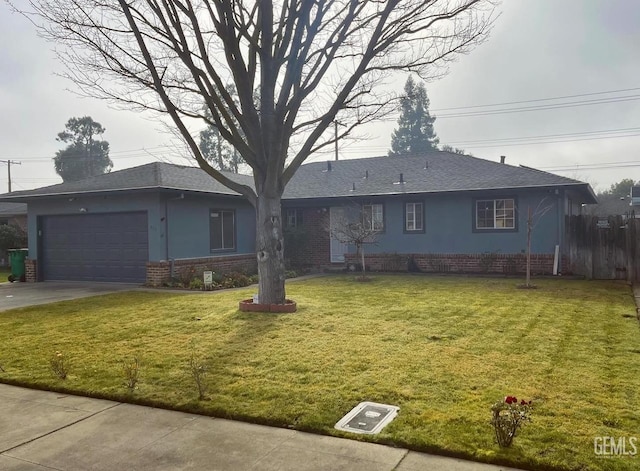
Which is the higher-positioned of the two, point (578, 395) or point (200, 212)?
point (200, 212)

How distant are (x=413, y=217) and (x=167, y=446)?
14620 millimetres

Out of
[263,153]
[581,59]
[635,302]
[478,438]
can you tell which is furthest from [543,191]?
[478,438]

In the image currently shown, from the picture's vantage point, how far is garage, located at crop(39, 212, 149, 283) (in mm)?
15242

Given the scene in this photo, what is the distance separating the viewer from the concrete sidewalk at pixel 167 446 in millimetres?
3408

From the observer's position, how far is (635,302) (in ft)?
32.9

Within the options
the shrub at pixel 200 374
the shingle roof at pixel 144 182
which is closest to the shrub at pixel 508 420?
the shrub at pixel 200 374

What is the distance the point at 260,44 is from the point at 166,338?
5.89 meters

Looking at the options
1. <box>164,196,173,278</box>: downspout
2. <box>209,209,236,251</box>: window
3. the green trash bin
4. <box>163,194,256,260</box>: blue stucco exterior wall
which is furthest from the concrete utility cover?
the green trash bin

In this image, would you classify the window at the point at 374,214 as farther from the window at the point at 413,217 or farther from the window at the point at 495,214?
the window at the point at 495,214

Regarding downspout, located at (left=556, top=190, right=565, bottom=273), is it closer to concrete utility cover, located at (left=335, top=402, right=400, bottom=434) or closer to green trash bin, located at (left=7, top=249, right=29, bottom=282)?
concrete utility cover, located at (left=335, top=402, right=400, bottom=434)

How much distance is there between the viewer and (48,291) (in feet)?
45.4

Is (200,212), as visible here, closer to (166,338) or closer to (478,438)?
(166,338)

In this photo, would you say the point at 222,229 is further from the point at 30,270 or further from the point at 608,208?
the point at 608,208

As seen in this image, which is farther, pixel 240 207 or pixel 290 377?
pixel 240 207
